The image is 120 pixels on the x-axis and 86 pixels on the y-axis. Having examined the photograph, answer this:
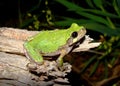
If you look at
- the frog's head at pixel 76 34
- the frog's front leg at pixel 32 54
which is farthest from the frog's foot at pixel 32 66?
the frog's head at pixel 76 34

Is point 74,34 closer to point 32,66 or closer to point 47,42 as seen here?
point 47,42

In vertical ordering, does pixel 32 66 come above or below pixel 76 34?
below

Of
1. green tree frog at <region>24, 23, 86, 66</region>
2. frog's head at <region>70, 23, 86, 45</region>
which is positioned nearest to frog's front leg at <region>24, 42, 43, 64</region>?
green tree frog at <region>24, 23, 86, 66</region>

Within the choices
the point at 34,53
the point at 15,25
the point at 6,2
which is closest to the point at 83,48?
the point at 34,53

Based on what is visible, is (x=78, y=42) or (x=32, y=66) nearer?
(x=32, y=66)

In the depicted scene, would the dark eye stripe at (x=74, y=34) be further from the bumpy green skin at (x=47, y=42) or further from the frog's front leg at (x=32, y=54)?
the frog's front leg at (x=32, y=54)

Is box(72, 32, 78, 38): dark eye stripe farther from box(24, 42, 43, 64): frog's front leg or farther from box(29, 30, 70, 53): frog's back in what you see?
box(24, 42, 43, 64): frog's front leg

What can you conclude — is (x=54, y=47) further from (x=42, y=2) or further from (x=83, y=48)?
(x=42, y=2)

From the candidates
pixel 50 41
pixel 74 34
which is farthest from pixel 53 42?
pixel 74 34
